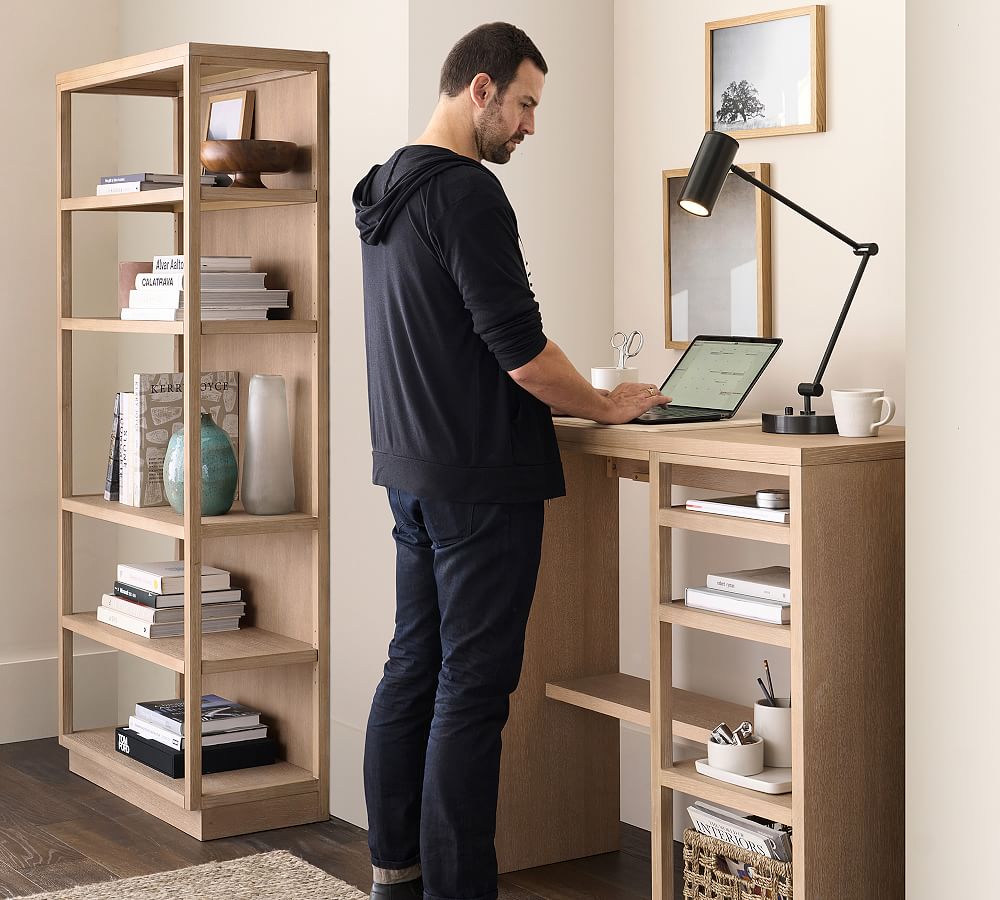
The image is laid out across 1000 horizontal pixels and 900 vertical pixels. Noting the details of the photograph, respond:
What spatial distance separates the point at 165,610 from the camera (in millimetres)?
3727

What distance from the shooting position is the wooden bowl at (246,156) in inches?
137

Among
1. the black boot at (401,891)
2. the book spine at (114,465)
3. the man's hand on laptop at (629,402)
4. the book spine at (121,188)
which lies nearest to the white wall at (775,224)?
the man's hand on laptop at (629,402)

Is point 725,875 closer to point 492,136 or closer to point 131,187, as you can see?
point 492,136

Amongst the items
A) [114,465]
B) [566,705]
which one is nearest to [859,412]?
[566,705]

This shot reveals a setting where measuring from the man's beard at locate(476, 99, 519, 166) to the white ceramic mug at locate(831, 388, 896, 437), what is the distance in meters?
0.76

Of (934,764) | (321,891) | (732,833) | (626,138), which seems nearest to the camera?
(934,764)

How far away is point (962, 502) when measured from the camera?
2.30 metres

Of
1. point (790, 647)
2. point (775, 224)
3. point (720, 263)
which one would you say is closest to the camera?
point (790, 647)

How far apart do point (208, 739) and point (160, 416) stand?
832 mm

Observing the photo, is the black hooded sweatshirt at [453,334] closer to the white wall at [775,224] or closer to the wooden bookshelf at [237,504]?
the white wall at [775,224]

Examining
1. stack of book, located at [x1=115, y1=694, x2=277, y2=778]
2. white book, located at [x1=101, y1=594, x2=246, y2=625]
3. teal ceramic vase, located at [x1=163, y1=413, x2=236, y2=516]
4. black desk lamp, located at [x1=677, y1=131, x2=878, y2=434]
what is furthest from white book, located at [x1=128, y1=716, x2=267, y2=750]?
black desk lamp, located at [x1=677, y1=131, x2=878, y2=434]

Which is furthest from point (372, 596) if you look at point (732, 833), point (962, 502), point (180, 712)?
point (962, 502)

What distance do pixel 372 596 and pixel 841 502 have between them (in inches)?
55.3

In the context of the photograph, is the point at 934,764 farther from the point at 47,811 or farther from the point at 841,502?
the point at 47,811
